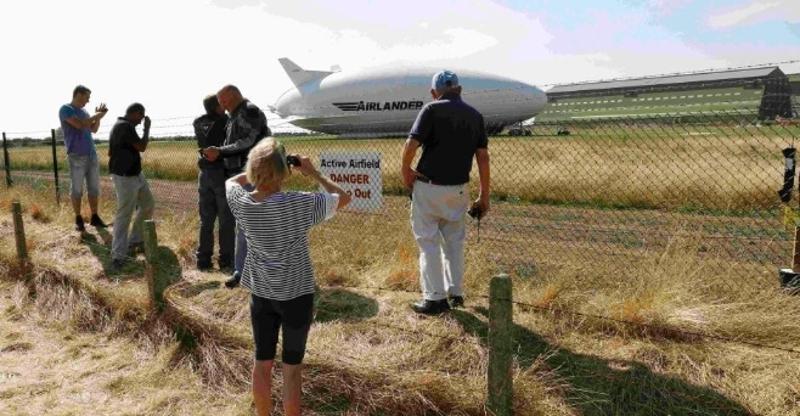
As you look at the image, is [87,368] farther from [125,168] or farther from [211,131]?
[125,168]

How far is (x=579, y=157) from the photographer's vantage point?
58.8ft

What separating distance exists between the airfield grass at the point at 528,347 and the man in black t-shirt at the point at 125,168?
2.91ft

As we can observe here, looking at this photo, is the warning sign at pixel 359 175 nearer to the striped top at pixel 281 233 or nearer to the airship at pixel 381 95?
the striped top at pixel 281 233

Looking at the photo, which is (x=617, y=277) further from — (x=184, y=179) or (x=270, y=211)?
(x=184, y=179)

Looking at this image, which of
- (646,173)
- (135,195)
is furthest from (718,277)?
(646,173)

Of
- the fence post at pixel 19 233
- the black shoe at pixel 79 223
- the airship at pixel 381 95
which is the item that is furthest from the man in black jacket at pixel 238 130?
the airship at pixel 381 95

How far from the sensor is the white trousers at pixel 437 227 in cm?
475

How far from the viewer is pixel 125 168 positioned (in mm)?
7016

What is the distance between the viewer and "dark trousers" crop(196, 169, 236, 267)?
6398 mm

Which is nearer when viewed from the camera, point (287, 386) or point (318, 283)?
point (287, 386)

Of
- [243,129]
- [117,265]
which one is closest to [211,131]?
[243,129]

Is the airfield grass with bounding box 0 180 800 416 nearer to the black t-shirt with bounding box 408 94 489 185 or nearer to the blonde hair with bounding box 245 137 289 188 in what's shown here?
the black t-shirt with bounding box 408 94 489 185

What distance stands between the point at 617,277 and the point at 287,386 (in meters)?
3.63

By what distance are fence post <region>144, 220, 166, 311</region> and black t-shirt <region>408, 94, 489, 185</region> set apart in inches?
88.7
